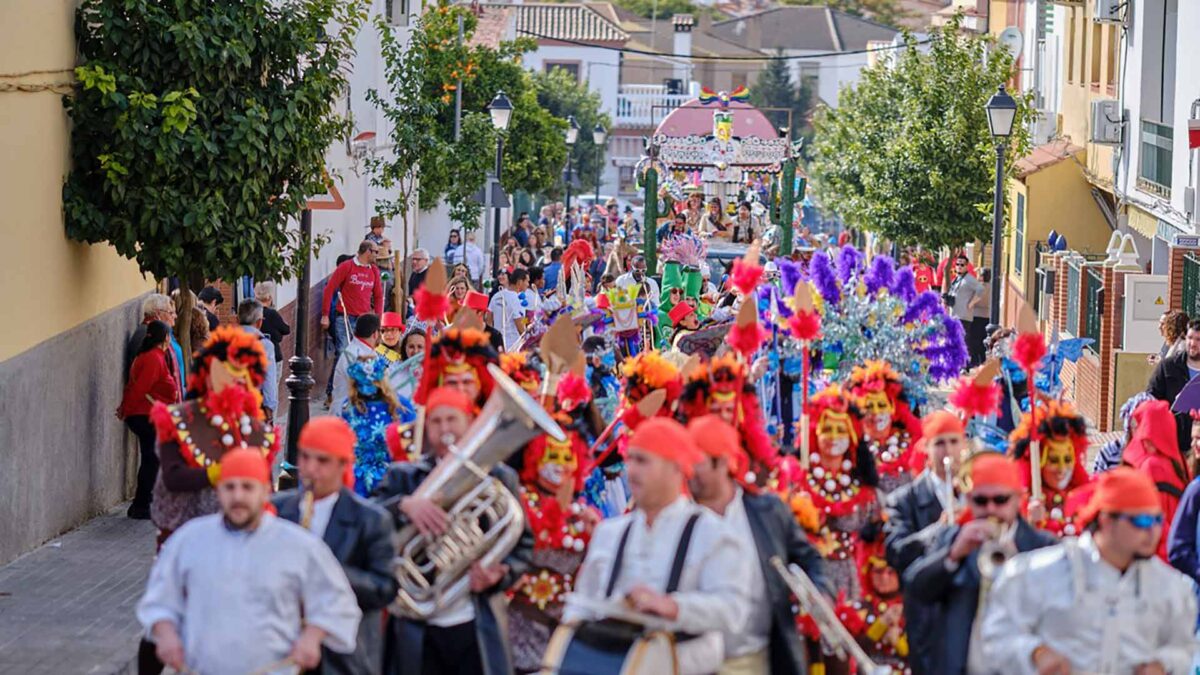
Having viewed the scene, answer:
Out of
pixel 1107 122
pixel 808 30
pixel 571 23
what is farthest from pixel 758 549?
pixel 808 30

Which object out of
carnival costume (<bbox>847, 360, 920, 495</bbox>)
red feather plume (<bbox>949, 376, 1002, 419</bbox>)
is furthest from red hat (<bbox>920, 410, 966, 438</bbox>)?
red feather plume (<bbox>949, 376, 1002, 419</bbox>)

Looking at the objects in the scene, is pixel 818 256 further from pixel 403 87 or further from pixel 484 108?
pixel 484 108

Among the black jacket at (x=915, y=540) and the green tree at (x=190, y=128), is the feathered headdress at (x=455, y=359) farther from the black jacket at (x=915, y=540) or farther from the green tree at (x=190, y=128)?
the green tree at (x=190, y=128)

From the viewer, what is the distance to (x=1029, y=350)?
1079 centimetres

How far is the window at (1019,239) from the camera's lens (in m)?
39.7

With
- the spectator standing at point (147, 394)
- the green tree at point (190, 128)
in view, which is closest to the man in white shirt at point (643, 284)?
the green tree at point (190, 128)

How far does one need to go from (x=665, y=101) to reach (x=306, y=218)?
211ft

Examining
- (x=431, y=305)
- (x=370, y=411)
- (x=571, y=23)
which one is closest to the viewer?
(x=431, y=305)

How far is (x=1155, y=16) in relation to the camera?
1146 inches

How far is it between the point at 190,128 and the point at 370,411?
421 cm

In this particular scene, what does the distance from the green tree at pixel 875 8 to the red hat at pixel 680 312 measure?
95406 mm

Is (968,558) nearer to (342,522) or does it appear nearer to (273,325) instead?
(342,522)

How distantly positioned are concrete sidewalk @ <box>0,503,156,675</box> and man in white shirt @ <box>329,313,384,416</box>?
5.59ft

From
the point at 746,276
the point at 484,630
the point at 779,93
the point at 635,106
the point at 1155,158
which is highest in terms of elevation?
the point at 779,93
